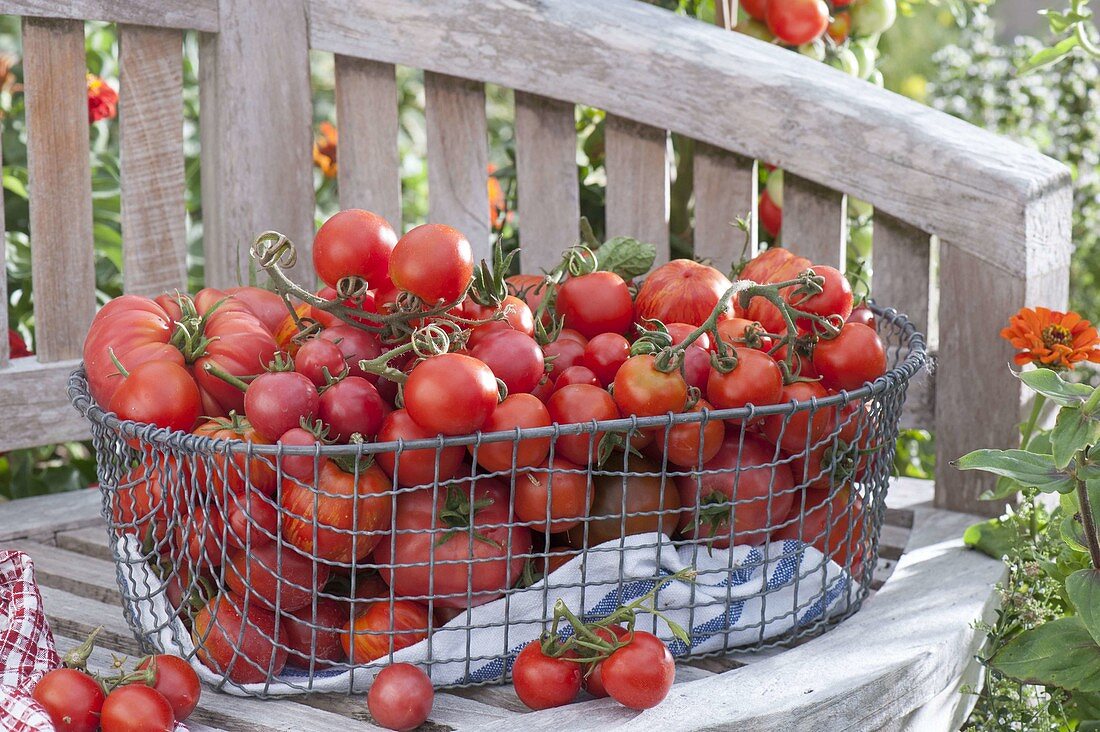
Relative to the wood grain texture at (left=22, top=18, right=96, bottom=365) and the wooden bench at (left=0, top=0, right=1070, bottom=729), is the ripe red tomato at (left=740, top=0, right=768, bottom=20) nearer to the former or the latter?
the wooden bench at (left=0, top=0, right=1070, bottom=729)

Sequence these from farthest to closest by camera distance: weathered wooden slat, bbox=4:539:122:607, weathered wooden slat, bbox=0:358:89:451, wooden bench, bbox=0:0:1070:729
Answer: weathered wooden slat, bbox=0:358:89:451
wooden bench, bbox=0:0:1070:729
weathered wooden slat, bbox=4:539:122:607

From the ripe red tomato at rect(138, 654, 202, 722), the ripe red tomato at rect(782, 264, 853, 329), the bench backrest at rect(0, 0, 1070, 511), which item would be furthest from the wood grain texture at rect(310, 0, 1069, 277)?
the ripe red tomato at rect(138, 654, 202, 722)

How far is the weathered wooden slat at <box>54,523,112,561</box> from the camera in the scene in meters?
1.68

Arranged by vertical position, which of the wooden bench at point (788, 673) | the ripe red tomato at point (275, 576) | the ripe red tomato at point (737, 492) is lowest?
the wooden bench at point (788, 673)

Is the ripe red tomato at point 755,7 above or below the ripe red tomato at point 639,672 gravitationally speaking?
above

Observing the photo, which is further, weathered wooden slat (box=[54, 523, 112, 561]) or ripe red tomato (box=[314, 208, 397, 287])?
weathered wooden slat (box=[54, 523, 112, 561])

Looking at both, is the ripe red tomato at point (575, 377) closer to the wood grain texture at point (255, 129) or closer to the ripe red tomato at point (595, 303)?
the ripe red tomato at point (595, 303)

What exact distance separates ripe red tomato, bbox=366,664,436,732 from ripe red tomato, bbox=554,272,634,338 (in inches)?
17.1

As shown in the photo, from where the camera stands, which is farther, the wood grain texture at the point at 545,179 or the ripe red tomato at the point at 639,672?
the wood grain texture at the point at 545,179

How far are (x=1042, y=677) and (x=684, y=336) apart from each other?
56 centimetres

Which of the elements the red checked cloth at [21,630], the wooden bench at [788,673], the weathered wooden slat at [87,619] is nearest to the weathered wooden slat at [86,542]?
the wooden bench at [788,673]

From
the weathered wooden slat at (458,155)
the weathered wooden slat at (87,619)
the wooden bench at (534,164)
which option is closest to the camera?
the weathered wooden slat at (87,619)

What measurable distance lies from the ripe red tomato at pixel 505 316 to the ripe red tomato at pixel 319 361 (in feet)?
0.43

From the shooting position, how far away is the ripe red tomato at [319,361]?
118 centimetres
